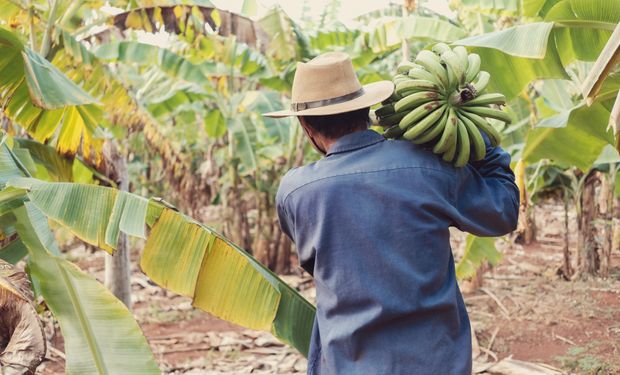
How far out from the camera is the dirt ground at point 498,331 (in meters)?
6.04

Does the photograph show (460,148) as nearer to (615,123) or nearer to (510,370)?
(615,123)

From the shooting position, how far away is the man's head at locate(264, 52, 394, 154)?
2.24 m

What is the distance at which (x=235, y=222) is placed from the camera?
1065 cm

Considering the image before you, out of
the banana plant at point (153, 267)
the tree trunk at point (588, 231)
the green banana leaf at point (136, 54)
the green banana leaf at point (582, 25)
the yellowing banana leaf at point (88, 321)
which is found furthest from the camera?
the tree trunk at point (588, 231)

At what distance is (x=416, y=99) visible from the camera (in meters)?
2.23

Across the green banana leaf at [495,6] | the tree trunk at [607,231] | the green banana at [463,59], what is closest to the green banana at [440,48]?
the green banana at [463,59]

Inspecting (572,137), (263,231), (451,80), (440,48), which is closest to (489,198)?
(451,80)

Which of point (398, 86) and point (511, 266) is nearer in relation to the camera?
point (398, 86)

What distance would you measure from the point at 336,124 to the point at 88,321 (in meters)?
1.47

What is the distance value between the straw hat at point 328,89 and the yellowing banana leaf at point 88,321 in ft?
4.32

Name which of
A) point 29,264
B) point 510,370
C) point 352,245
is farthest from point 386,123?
point 510,370

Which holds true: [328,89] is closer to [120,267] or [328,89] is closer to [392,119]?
[392,119]

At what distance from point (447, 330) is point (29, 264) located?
2.01 meters

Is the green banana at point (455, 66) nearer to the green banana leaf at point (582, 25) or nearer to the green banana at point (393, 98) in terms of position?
the green banana at point (393, 98)
